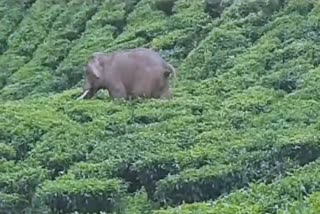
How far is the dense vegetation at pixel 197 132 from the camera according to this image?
10266 millimetres

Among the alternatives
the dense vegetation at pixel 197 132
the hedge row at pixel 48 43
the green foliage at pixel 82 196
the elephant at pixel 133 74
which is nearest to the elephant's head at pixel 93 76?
the elephant at pixel 133 74

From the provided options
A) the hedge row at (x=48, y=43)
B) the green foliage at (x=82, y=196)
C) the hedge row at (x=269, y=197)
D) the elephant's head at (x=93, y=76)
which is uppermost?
the hedge row at (x=269, y=197)

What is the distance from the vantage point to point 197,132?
1199cm

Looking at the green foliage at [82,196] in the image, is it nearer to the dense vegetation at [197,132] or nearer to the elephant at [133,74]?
the dense vegetation at [197,132]

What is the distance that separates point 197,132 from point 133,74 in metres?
1.83

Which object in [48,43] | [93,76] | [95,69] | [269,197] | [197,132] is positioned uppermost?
[269,197]

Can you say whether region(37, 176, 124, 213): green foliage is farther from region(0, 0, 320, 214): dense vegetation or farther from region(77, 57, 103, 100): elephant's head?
region(77, 57, 103, 100): elephant's head

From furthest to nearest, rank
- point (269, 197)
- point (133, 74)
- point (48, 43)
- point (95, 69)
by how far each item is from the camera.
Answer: point (48, 43)
point (95, 69)
point (133, 74)
point (269, 197)

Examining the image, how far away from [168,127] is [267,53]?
173 inches

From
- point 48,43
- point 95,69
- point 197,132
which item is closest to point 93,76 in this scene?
point 95,69

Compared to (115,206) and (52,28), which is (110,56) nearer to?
(115,206)

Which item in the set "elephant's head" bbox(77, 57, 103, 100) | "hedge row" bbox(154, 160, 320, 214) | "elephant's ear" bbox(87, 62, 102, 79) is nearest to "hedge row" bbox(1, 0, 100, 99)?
"elephant's head" bbox(77, 57, 103, 100)

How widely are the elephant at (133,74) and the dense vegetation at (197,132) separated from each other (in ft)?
0.80

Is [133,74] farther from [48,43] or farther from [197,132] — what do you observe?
[48,43]
